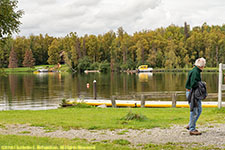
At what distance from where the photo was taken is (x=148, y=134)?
8531mm

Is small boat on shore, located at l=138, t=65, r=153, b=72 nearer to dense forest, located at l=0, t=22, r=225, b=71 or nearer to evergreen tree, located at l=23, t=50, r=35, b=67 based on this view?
dense forest, located at l=0, t=22, r=225, b=71

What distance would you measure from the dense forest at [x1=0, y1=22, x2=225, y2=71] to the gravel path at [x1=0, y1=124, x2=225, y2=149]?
101 meters

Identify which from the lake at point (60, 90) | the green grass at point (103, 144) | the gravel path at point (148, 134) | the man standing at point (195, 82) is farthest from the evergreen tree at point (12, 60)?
the man standing at point (195, 82)

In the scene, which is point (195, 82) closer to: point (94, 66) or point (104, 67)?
point (104, 67)

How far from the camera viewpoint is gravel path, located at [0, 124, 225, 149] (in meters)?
7.67

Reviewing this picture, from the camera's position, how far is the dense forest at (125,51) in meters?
113

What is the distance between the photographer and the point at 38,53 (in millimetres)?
142000

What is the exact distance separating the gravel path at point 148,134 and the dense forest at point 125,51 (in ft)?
330

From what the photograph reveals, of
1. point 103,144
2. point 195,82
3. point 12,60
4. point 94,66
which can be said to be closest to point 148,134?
point 103,144

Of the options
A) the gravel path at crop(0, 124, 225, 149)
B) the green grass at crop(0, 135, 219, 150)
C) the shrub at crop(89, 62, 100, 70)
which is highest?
the shrub at crop(89, 62, 100, 70)

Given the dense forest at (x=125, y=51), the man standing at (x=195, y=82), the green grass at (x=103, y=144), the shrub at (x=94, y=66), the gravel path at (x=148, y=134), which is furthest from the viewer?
the shrub at (x=94, y=66)

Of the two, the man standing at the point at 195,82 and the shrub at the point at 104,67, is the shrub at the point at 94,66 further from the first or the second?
the man standing at the point at 195,82

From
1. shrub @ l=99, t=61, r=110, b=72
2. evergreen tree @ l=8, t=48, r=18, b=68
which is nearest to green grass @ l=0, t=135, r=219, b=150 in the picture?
shrub @ l=99, t=61, r=110, b=72

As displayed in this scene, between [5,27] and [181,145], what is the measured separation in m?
11.4
